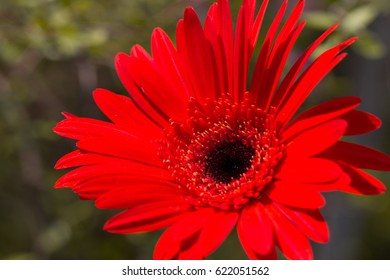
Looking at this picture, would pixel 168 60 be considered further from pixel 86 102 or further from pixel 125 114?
pixel 86 102

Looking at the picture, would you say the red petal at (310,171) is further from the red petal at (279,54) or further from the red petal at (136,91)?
the red petal at (136,91)

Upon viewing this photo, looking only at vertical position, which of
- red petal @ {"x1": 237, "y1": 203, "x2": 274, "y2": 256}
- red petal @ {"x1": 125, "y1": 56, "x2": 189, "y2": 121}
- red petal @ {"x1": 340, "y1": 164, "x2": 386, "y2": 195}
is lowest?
red petal @ {"x1": 237, "y1": 203, "x2": 274, "y2": 256}

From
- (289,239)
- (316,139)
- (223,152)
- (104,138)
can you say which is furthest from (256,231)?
(223,152)

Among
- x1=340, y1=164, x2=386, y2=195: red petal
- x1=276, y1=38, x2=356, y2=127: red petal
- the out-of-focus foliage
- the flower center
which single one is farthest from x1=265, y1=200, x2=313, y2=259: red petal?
the out-of-focus foliage

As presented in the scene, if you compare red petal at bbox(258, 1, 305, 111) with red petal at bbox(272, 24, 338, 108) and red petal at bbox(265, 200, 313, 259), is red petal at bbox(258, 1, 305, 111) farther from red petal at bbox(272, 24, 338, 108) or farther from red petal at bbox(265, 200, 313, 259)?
red petal at bbox(265, 200, 313, 259)

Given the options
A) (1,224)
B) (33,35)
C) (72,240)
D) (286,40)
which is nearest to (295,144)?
(286,40)

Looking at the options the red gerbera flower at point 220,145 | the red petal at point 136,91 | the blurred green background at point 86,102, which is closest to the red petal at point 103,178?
the red gerbera flower at point 220,145
